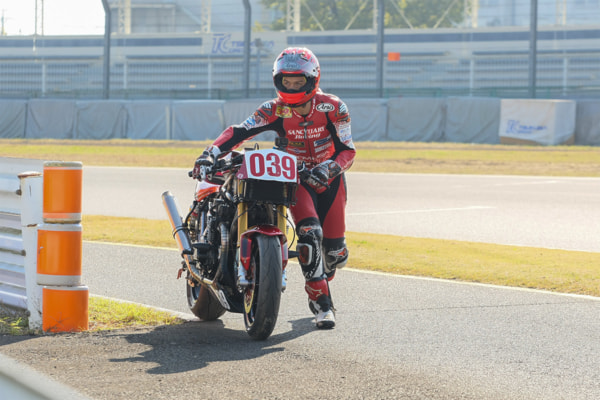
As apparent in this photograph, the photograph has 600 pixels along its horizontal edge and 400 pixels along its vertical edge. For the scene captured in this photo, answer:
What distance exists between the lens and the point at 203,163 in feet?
18.9

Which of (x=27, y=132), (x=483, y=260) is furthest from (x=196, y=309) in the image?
(x=27, y=132)

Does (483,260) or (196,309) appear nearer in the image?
(196,309)

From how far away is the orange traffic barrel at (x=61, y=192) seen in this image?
552cm

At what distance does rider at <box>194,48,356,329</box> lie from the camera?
6004 millimetres

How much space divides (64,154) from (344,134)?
25108 mm

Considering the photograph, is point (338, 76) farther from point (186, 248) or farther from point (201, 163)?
point (201, 163)

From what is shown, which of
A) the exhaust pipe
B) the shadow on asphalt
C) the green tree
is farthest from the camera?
the green tree

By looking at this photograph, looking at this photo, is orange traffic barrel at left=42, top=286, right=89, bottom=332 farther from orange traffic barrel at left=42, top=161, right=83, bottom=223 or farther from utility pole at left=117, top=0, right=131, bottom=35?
utility pole at left=117, top=0, right=131, bottom=35

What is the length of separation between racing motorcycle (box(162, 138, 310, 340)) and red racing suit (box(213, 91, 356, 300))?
0.28 meters

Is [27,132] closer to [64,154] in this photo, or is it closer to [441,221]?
[64,154]

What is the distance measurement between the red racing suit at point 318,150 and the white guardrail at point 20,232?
4.04 ft

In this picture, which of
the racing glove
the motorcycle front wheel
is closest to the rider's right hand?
the racing glove

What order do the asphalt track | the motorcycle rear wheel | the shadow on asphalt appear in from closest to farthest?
the asphalt track
the shadow on asphalt
the motorcycle rear wheel

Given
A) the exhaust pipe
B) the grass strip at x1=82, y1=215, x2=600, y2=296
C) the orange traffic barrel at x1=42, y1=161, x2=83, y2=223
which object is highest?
the orange traffic barrel at x1=42, y1=161, x2=83, y2=223
